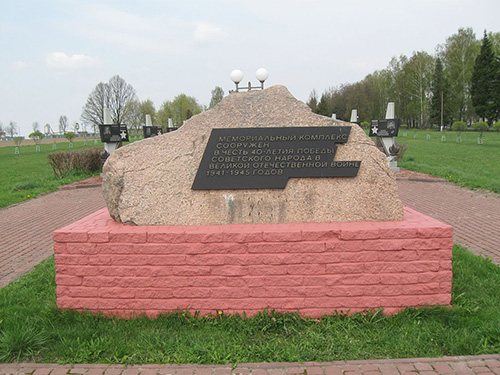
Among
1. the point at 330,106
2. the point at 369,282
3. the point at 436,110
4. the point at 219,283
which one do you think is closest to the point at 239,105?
the point at 219,283

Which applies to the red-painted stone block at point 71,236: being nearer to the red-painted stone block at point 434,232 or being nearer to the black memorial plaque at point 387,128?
the red-painted stone block at point 434,232

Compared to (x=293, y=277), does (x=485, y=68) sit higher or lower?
higher

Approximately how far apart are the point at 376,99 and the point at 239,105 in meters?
58.3

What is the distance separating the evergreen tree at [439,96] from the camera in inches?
1866

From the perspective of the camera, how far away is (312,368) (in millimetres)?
2646

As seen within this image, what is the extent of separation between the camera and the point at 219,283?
3.33 meters

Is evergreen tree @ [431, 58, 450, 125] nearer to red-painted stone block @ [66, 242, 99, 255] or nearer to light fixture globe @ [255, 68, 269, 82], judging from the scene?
light fixture globe @ [255, 68, 269, 82]

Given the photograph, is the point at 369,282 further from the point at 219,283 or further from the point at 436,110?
the point at 436,110

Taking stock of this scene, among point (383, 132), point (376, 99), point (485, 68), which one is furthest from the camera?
point (376, 99)

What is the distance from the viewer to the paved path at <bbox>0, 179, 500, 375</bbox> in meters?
2.63

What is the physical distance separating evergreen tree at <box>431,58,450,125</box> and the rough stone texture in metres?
50.4

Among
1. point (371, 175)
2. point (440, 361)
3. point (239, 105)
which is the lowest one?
point (440, 361)

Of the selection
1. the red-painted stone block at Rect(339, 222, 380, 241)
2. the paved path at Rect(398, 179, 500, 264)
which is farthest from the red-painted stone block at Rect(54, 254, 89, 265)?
the paved path at Rect(398, 179, 500, 264)

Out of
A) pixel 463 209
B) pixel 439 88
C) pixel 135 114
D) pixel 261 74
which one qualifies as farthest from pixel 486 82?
pixel 135 114
